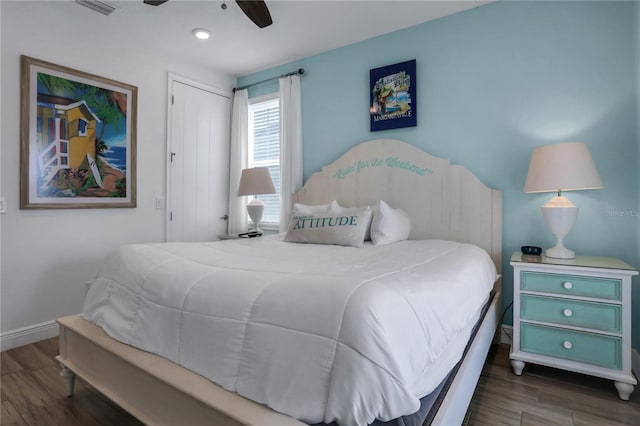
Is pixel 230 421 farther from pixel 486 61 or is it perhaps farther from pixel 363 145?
pixel 486 61

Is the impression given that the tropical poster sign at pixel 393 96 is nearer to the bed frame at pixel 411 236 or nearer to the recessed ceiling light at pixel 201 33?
the bed frame at pixel 411 236

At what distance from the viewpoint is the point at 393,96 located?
300cm

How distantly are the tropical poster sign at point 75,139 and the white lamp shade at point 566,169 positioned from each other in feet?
10.8

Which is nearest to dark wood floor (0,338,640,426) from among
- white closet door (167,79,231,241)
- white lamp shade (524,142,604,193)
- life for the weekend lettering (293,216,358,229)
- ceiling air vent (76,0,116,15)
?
white lamp shade (524,142,604,193)

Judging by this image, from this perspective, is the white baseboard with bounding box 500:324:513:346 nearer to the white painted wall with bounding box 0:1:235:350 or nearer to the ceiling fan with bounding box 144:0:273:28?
the ceiling fan with bounding box 144:0:273:28

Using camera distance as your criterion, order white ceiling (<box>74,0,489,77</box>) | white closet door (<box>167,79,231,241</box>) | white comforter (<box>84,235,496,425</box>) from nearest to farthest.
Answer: white comforter (<box>84,235,496,425</box>) → white ceiling (<box>74,0,489,77</box>) → white closet door (<box>167,79,231,241</box>)

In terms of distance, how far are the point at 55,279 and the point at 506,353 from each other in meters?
3.44

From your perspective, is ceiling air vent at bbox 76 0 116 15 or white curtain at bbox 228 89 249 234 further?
white curtain at bbox 228 89 249 234

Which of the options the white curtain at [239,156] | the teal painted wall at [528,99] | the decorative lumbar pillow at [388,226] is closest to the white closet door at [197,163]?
the white curtain at [239,156]

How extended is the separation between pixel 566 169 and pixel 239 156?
3.15 meters

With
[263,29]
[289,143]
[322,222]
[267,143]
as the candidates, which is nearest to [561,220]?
[322,222]

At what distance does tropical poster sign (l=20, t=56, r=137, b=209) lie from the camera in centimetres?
255

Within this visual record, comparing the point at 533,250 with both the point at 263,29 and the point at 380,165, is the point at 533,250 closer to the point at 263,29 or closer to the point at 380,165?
the point at 380,165

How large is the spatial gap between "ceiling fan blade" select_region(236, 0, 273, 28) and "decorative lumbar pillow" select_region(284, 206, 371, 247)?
54.1 inches
